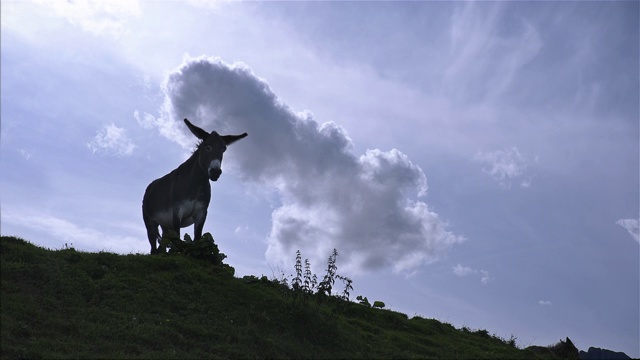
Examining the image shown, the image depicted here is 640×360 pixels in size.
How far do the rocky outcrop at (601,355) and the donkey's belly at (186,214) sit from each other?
36.5 feet

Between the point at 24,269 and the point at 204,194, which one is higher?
the point at 204,194

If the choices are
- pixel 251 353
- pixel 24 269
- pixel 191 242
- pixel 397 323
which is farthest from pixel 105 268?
pixel 397 323

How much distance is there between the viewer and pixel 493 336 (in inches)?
771

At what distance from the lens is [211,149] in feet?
57.4

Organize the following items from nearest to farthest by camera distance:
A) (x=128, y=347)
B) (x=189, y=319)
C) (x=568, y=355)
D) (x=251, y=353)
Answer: (x=128, y=347) < (x=251, y=353) < (x=189, y=319) < (x=568, y=355)

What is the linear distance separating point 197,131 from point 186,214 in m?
2.26

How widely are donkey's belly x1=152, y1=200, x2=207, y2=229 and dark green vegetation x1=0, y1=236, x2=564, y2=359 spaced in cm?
143

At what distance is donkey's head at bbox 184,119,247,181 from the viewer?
56.3 ft

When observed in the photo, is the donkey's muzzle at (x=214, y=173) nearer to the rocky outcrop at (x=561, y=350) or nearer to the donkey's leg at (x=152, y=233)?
the donkey's leg at (x=152, y=233)

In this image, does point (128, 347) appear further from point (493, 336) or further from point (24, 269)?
point (493, 336)

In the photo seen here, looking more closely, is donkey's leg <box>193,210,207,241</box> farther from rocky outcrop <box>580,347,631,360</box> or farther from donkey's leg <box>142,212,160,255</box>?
rocky outcrop <box>580,347,631,360</box>

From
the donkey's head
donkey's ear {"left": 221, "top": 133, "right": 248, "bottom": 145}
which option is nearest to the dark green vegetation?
the donkey's head

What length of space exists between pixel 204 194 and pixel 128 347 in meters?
6.49

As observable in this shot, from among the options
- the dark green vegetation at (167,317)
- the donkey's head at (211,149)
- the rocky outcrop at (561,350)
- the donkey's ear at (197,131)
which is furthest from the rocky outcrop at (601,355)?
the donkey's ear at (197,131)
